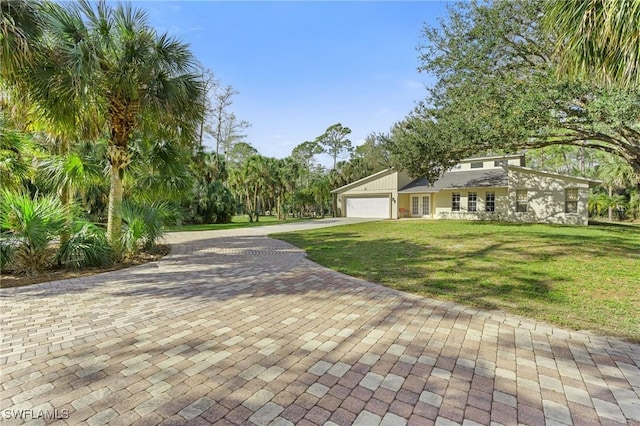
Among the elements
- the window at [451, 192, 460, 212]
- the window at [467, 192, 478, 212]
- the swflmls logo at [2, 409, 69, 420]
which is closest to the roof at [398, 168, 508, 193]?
the window at [451, 192, 460, 212]

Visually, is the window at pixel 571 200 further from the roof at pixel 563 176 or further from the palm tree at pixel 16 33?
the palm tree at pixel 16 33

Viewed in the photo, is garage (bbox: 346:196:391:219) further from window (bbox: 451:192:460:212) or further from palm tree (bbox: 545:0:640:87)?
palm tree (bbox: 545:0:640:87)

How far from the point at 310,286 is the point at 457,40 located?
11725mm

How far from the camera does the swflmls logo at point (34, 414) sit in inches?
81.4

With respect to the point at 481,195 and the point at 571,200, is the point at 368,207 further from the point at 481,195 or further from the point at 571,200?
the point at 571,200

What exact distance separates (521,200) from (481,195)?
2491mm

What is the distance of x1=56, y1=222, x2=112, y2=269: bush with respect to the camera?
21.5 feet

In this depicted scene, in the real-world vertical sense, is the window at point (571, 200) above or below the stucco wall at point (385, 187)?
below

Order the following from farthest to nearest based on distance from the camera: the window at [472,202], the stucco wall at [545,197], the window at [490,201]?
the window at [472,202]
the window at [490,201]
the stucco wall at [545,197]

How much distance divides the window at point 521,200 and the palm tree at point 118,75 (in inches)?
807

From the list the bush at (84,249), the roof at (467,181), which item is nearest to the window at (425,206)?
the roof at (467,181)

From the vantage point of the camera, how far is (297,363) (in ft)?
9.23

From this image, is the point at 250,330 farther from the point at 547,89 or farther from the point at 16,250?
the point at 547,89

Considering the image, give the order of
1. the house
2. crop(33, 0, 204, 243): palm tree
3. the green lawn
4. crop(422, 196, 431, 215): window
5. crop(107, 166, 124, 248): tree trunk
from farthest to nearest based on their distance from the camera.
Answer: crop(422, 196, 431, 215): window → the house → crop(107, 166, 124, 248): tree trunk → crop(33, 0, 204, 243): palm tree → the green lawn
